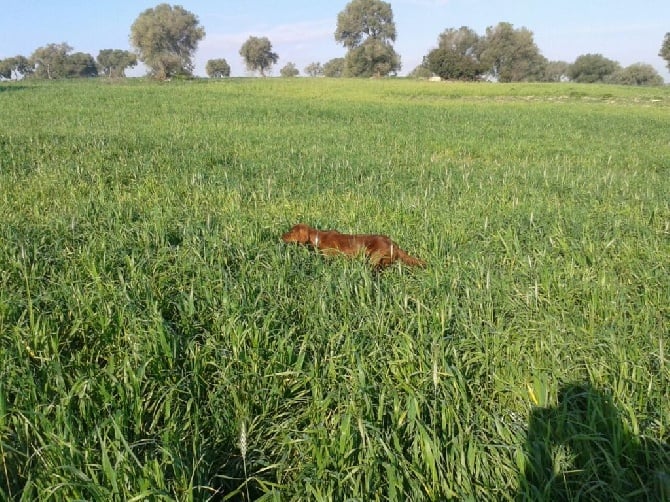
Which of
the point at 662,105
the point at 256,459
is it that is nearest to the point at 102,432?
the point at 256,459

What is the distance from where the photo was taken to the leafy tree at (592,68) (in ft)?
292

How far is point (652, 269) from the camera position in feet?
11.0

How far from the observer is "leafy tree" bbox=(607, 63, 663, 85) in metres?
85.5

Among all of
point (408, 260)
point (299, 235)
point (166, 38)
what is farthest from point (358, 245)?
point (166, 38)

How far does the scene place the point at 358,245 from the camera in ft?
11.5

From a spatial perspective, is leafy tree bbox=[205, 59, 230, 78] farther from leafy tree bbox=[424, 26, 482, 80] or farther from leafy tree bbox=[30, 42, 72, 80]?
leafy tree bbox=[424, 26, 482, 80]

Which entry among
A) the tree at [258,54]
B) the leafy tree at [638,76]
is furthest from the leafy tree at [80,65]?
the leafy tree at [638,76]

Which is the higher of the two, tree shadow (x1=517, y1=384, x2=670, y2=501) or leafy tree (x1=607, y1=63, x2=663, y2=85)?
leafy tree (x1=607, y1=63, x2=663, y2=85)

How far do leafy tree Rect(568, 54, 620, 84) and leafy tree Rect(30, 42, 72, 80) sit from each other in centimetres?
10090

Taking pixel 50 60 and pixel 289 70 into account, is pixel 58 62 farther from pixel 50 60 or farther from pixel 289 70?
pixel 289 70

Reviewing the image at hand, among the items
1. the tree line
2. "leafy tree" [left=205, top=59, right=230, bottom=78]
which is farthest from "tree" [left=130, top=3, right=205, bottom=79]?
"leafy tree" [left=205, top=59, right=230, bottom=78]

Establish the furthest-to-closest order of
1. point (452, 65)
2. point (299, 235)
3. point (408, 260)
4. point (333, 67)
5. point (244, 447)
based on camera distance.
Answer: point (333, 67), point (452, 65), point (299, 235), point (408, 260), point (244, 447)

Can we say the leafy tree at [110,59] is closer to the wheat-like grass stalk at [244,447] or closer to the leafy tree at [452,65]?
the leafy tree at [452,65]

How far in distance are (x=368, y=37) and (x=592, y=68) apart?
45136mm
